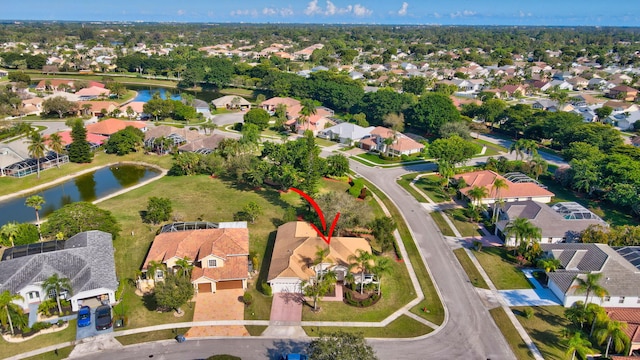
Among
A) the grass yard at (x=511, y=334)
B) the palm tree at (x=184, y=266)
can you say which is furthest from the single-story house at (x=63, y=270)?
the grass yard at (x=511, y=334)

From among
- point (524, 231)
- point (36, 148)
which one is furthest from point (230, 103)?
point (524, 231)

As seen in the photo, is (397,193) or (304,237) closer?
(304,237)

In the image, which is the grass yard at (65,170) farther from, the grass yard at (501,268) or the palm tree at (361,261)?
the grass yard at (501,268)

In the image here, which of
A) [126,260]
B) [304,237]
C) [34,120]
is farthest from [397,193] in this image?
[34,120]

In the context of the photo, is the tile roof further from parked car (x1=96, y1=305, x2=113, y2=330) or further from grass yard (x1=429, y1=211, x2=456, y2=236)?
parked car (x1=96, y1=305, x2=113, y2=330)

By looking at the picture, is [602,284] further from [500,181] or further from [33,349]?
[33,349]

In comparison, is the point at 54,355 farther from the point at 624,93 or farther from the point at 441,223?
the point at 624,93
